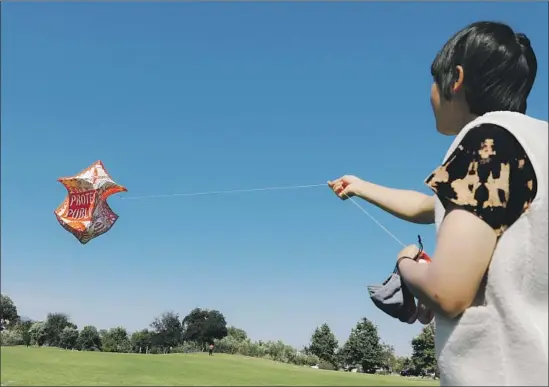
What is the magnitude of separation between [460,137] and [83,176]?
5.15 m

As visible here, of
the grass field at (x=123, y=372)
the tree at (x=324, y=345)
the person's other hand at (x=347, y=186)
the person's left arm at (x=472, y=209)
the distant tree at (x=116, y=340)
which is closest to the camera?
the person's left arm at (x=472, y=209)

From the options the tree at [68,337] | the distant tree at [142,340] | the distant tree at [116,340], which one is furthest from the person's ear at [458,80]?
the distant tree at [142,340]

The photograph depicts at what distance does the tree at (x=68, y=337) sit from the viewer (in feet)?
76.9

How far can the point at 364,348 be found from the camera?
42031 millimetres

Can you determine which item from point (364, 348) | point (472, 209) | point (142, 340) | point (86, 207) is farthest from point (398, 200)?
point (364, 348)

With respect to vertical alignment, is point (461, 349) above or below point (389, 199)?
below

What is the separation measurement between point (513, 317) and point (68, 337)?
1018 inches

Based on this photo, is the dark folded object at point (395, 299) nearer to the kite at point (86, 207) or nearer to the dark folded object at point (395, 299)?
the dark folded object at point (395, 299)

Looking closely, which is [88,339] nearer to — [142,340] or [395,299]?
[142,340]

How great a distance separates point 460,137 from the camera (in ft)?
3.68

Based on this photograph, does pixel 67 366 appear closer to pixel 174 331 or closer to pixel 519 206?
pixel 519 206

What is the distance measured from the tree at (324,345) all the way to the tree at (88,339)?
21487 millimetres

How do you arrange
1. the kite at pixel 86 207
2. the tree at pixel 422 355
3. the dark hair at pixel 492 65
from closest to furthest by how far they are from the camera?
1. the dark hair at pixel 492 65
2. the kite at pixel 86 207
3. the tree at pixel 422 355

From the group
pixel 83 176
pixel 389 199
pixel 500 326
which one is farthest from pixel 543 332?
pixel 83 176
